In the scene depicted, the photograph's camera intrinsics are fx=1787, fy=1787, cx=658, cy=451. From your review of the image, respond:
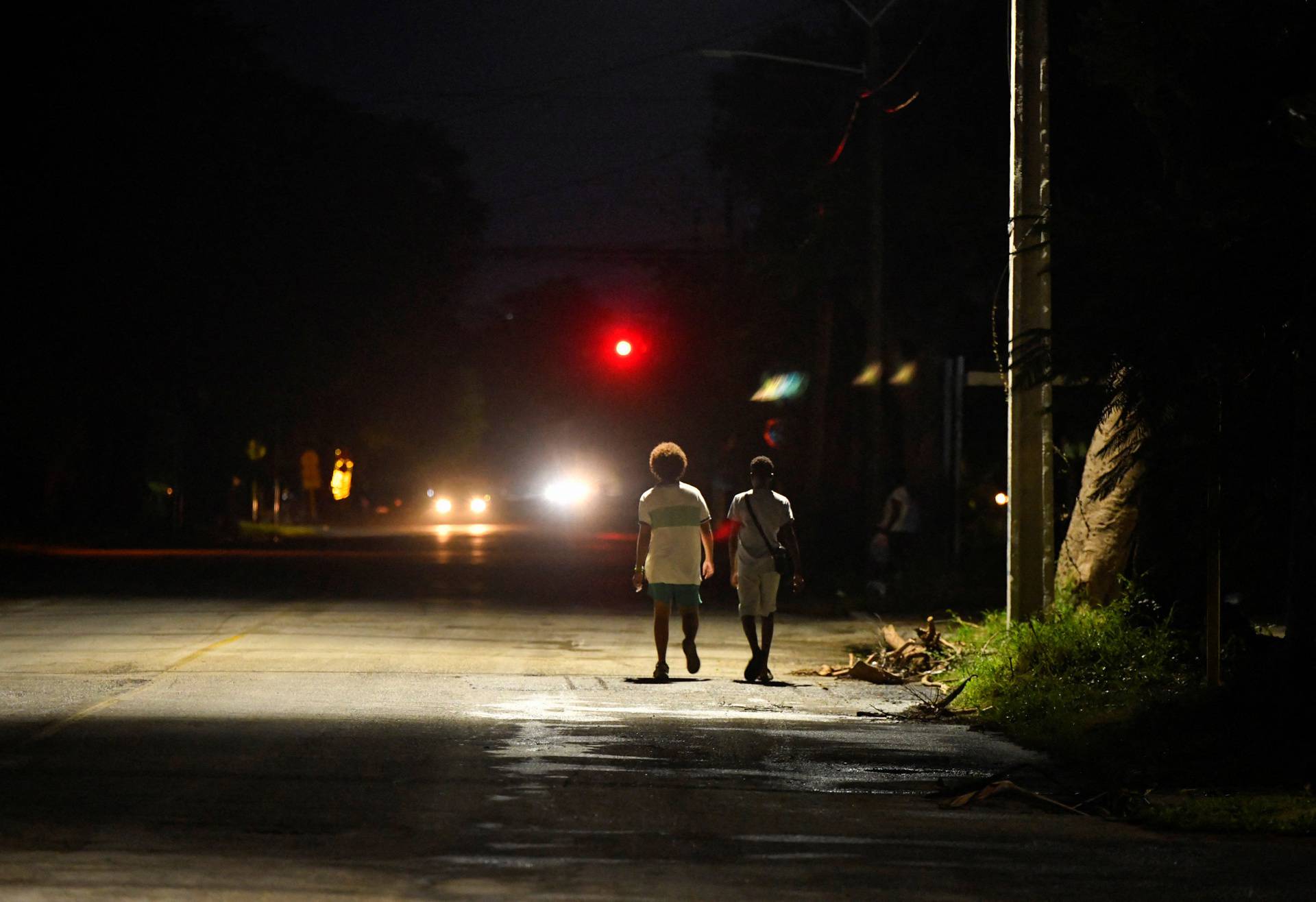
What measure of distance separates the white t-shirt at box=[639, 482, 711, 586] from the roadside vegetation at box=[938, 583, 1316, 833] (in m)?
2.28

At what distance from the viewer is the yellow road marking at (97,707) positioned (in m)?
10.4

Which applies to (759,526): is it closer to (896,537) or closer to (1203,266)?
(1203,266)

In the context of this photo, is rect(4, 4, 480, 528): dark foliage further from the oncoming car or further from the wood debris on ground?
the wood debris on ground

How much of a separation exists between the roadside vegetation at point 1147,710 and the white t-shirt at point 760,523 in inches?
70.1

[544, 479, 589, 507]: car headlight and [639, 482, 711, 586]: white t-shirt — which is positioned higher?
[544, 479, 589, 507]: car headlight

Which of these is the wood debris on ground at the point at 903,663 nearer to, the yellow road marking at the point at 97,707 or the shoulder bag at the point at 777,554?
the shoulder bag at the point at 777,554

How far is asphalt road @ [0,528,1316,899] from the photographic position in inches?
277

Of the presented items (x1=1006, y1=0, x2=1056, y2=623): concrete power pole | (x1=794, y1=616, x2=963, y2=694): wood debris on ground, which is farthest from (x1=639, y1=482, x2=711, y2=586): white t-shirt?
(x1=1006, y1=0, x2=1056, y2=623): concrete power pole

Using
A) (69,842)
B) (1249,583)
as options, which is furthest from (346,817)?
(1249,583)

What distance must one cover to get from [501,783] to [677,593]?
5.60 metres

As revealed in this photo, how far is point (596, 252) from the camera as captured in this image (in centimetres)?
4372

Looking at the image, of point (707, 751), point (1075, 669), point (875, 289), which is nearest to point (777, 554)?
point (1075, 669)

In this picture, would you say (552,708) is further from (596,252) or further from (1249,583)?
(596,252)

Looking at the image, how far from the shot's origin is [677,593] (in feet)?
47.7
